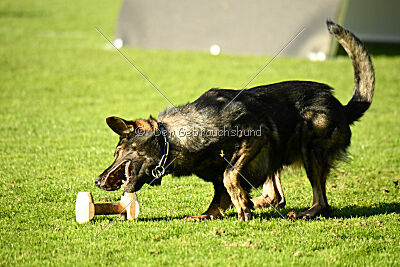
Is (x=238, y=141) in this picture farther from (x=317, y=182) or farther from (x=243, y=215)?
(x=317, y=182)

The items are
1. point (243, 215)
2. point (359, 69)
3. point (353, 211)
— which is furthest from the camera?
point (359, 69)

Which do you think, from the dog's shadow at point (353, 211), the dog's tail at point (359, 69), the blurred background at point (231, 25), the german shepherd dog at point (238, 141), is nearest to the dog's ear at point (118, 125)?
the german shepherd dog at point (238, 141)

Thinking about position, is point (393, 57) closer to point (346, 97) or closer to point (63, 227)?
point (346, 97)

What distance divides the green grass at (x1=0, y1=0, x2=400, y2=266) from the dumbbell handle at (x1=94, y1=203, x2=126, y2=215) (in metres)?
0.13

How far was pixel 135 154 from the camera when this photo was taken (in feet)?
18.6

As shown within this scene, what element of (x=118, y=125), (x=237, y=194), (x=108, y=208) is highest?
(x=118, y=125)

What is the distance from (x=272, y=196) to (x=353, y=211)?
3.25 feet

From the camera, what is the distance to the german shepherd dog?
18.7ft

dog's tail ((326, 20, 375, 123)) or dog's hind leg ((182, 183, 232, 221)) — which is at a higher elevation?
dog's tail ((326, 20, 375, 123))

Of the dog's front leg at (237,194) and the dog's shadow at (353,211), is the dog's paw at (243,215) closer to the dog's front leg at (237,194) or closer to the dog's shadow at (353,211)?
the dog's front leg at (237,194)

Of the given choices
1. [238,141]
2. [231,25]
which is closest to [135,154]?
[238,141]

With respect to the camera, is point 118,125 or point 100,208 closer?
point 118,125

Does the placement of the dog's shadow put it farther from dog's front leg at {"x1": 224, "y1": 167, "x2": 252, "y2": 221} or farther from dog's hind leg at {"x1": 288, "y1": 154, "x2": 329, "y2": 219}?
dog's front leg at {"x1": 224, "y1": 167, "x2": 252, "y2": 221}

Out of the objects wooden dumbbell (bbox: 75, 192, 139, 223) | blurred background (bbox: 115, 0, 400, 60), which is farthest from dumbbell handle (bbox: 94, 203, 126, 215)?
blurred background (bbox: 115, 0, 400, 60)
